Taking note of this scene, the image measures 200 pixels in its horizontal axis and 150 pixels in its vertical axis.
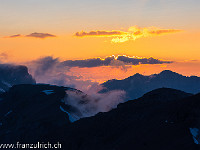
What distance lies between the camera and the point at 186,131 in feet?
654

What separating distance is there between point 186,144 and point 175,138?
35.4ft

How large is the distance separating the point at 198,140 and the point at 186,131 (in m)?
11.8

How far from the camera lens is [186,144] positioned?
609 feet

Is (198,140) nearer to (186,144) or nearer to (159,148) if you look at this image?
(186,144)

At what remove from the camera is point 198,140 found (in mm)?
188250

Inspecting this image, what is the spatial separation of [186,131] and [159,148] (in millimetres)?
16994

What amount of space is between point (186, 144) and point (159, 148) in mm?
14046

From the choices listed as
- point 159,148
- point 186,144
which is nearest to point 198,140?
point 186,144

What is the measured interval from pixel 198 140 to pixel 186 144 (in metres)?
6.83

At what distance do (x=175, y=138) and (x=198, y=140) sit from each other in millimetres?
12018

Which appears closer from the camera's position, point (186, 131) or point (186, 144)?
point (186, 144)

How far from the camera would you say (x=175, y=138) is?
196 m
